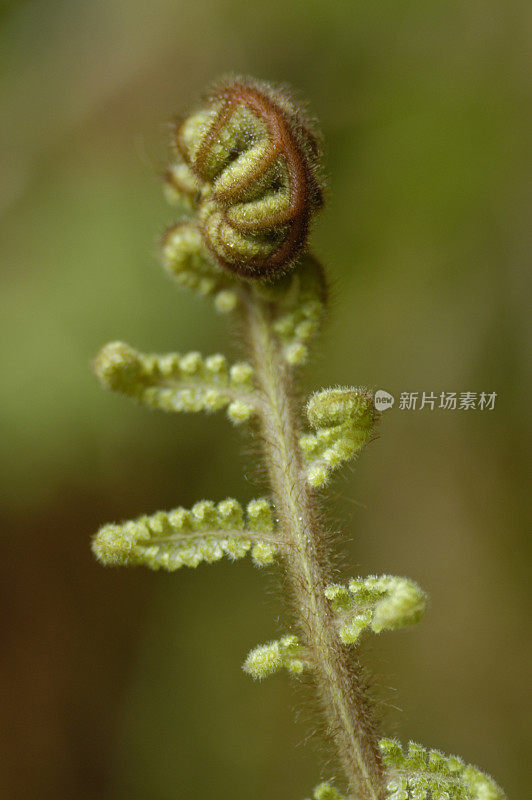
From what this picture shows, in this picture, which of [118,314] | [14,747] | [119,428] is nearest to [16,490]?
[119,428]

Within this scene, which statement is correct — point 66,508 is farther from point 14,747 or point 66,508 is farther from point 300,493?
point 300,493

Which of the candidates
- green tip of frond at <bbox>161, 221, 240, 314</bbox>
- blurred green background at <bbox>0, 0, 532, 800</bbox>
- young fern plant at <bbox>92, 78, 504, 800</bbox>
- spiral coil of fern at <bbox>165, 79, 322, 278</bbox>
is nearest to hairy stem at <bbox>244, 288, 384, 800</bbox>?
young fern plant at <bbox>92, 78, 504, 800</bbox>

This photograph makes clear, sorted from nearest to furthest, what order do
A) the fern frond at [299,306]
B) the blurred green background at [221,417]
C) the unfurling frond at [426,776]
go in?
1. the unfurling frond at [426,776]
2. the fern frond at [299,306]
3. the blurred green background at [221,417]

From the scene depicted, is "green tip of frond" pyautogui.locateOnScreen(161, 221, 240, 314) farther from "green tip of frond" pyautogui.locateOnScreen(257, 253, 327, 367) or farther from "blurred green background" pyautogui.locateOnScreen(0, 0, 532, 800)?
"blurred green background" pyautogui.locateOnScreen(0, 0, 532, 800)

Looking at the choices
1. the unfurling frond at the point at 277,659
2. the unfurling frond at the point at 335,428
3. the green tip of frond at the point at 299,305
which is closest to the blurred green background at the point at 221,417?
the green tip of frond at the point at 299,305

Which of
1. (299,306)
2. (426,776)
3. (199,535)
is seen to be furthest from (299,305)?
(426,776)

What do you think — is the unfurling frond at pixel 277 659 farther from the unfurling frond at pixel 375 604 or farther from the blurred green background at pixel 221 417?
the blurred green background at pixel 221 417

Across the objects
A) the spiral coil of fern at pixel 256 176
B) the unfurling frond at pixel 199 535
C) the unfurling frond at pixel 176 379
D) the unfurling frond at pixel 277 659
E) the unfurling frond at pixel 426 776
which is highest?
the spiral coil of fern at pixel 256 176
